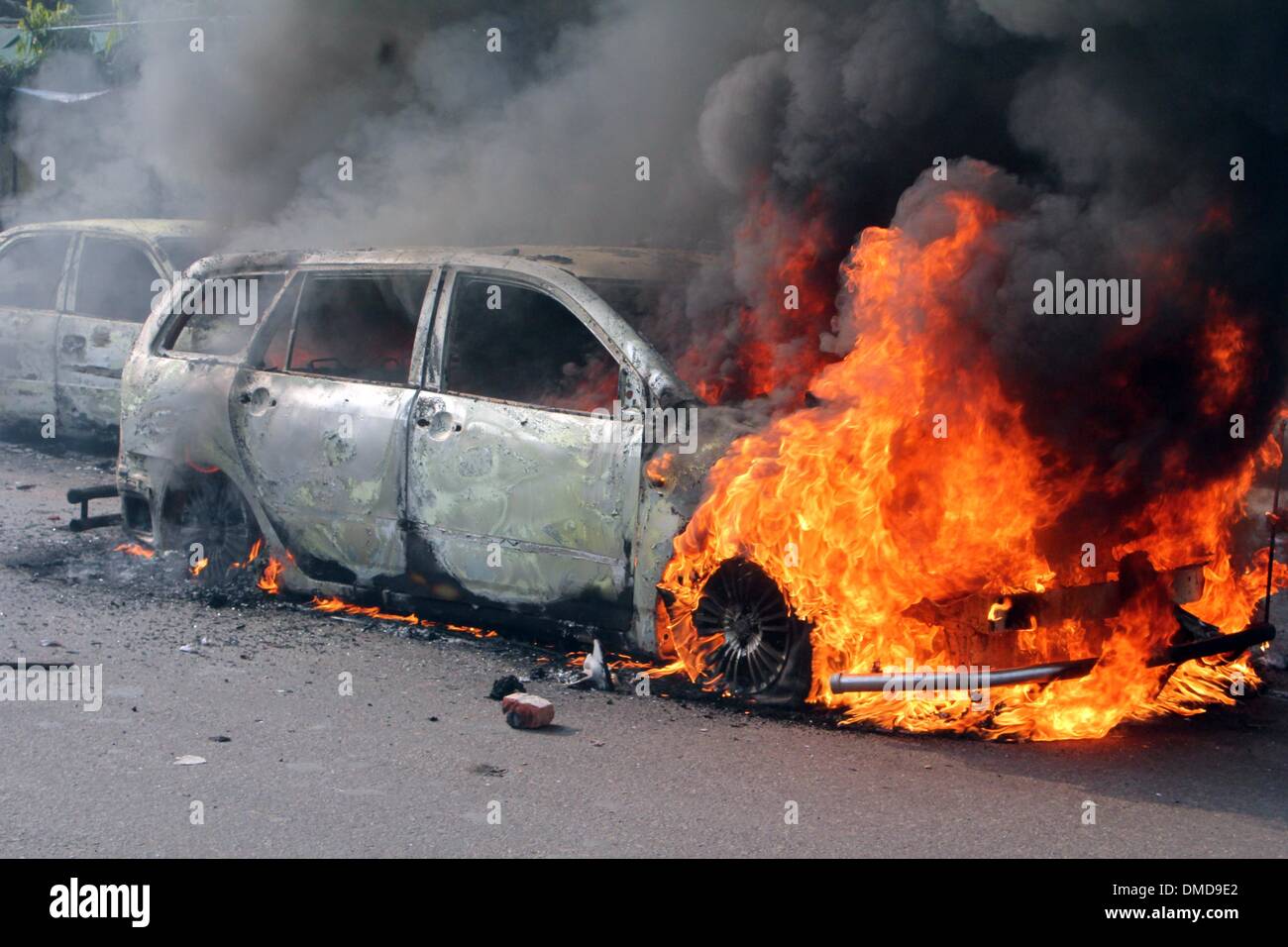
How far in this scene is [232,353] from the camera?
718 centimetres

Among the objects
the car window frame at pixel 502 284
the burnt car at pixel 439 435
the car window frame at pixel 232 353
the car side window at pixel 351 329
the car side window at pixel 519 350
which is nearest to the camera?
the burnt car at pixel 439 435

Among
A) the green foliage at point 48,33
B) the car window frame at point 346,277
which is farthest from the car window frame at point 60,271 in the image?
the green foliage at point 48,33

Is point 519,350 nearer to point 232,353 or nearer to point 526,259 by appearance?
point 526,259

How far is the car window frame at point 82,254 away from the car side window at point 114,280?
0.01 meters

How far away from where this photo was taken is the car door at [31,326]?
11172 millimetres

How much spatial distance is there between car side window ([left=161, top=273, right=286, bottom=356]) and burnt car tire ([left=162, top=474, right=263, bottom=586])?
0.69 meters

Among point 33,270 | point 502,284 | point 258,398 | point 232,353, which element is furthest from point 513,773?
point 33,270

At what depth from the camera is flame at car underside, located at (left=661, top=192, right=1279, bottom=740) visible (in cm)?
519

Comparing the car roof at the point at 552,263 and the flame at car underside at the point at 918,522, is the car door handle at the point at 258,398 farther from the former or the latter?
the flame at car underside at the point at 918,522

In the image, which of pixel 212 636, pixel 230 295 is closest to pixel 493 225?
pixel 230 295

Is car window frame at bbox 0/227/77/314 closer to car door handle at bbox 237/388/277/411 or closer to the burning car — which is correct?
the burning car

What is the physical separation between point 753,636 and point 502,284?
1.92 metres

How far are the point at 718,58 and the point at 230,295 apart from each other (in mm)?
3318

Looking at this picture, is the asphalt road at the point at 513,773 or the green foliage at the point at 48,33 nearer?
the asphalt road at the point at 513,773
